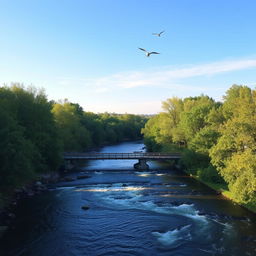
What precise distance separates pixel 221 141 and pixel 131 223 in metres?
15.6

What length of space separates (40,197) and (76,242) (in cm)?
1477

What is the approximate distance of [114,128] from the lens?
132m

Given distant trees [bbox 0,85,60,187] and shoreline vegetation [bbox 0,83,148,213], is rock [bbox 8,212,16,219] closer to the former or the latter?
shoreline vegetation [bbox 0,83,148,213]

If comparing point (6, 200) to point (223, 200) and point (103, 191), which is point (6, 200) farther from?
point (223, 200)

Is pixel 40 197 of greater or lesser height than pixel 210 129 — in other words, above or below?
below

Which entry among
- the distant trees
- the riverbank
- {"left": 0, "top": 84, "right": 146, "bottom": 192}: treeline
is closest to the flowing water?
the riverbank

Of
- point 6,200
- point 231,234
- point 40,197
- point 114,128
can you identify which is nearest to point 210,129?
point 231,234

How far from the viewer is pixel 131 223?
25.6 meters

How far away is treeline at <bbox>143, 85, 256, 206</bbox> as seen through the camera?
28.0 meters

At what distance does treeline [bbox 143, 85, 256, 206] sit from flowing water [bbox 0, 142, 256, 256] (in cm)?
310

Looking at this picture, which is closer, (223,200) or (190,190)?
(223,200)

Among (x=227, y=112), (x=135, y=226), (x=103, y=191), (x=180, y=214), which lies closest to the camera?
(x=135, y=226)

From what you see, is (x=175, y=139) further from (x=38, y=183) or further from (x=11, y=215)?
(x=11, y=215)

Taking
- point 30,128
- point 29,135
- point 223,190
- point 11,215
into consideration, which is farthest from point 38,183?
point 223,190
